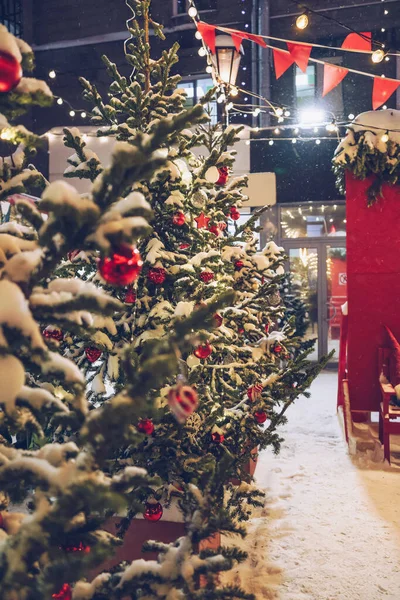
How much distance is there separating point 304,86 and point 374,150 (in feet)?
20.0

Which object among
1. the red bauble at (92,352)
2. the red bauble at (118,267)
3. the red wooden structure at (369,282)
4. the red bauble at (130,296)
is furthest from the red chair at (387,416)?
the red bauble at (118,267)

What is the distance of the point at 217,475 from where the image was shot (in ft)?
4.81

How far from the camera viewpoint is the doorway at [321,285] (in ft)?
35.8

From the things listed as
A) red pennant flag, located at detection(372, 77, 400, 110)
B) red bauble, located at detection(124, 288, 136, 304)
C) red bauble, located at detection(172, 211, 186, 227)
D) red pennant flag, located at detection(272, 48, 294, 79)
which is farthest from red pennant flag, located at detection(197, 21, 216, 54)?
red bauble, located at detection(124, 288, 136, 304)

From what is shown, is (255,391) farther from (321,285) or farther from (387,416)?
(321,285)

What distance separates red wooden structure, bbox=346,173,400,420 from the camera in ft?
18.8

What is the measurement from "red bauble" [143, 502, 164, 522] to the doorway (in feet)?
27.8

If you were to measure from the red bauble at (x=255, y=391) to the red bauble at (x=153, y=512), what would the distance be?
117 cm

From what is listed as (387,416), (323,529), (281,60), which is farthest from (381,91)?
(323,529)

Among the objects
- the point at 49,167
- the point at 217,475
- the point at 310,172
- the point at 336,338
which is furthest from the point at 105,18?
the point at 217,475

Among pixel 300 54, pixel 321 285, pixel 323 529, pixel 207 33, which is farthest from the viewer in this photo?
pixel 321 285

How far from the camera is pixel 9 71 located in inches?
52.6

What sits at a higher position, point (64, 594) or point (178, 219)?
point (178, 219)

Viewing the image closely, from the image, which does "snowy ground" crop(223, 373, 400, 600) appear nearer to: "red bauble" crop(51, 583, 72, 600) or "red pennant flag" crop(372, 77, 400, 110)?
"red bauble" crop(51, 583, 72, 600)
